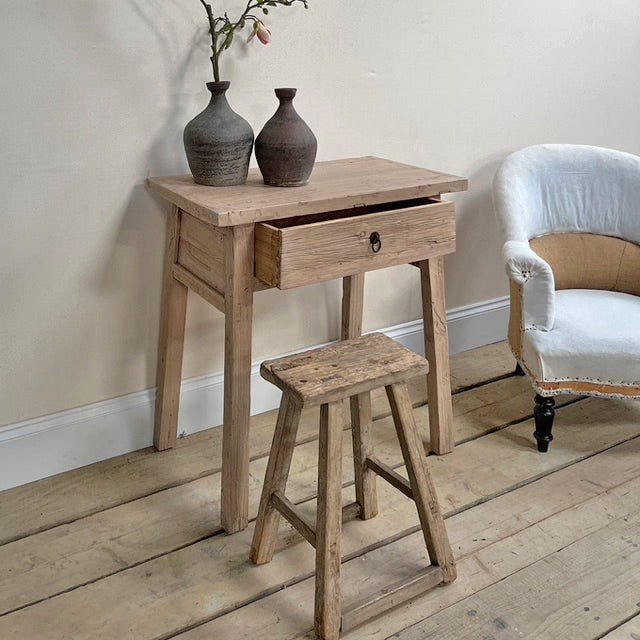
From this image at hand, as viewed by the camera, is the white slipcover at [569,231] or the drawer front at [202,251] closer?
the drawer front at [202,251]

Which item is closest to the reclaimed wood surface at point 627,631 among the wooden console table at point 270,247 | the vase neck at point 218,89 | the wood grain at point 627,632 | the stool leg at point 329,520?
the wood grain at point 627,632

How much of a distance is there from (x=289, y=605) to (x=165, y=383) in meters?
0.69

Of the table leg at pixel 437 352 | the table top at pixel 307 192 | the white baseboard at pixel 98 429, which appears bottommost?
the white baseboard at pixel 98 429

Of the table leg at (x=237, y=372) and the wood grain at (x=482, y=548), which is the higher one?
the table leg at (x=237, y=372)

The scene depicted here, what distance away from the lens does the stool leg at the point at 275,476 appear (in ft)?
4.87

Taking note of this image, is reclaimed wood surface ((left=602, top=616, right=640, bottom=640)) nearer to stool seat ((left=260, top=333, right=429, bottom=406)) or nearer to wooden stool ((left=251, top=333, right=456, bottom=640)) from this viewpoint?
wooden stool ((left=251, top=333, right=456, bottom=640))

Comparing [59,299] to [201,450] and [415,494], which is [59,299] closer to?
[201,450]

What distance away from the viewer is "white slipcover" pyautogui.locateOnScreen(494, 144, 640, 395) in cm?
196

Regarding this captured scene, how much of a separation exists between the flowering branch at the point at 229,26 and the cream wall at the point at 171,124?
0.13 ft

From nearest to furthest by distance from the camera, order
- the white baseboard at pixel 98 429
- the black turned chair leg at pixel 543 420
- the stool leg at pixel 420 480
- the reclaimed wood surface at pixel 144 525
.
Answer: the stool leg at pixel 420 480, the reclaimed wood surface at pixel 144 525, the white baseboard at pixel 98 429, the black turned chair leg at pixel 543 420

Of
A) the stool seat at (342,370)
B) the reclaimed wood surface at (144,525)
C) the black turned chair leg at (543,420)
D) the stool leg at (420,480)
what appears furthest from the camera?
the black turned chair leg at (543,420)

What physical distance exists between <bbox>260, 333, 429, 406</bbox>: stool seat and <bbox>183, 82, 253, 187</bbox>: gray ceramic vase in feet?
1.58

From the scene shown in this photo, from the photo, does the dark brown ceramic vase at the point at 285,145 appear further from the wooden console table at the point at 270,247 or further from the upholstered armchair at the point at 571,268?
the upholstered armchair at the point at 571,268

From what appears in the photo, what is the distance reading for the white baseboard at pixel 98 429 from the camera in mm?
1869
